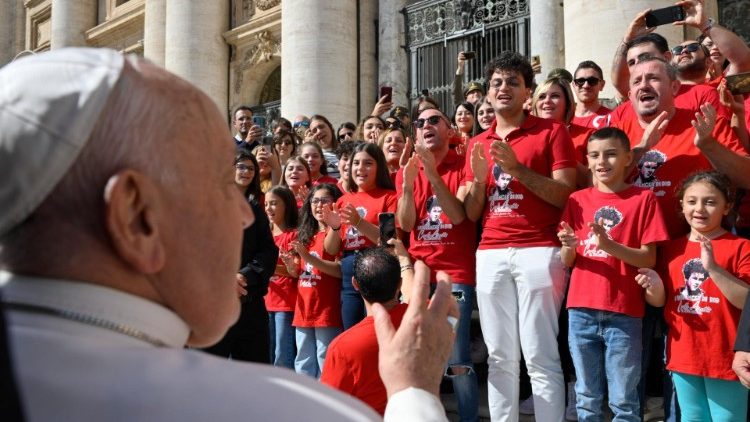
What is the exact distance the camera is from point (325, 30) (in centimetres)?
1281

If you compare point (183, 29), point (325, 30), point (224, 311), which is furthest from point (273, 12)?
point (224, 311)

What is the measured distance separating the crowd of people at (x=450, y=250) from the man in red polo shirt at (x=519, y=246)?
0.01 metres

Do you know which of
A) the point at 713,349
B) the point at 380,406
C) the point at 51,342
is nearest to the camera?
the point at 51,342

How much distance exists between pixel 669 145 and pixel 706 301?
995mm

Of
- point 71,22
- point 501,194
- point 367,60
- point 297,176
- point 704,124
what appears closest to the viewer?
point 704,124

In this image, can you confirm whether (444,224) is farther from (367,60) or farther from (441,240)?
(367,60)

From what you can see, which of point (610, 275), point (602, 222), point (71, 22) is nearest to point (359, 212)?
point (602, 222)

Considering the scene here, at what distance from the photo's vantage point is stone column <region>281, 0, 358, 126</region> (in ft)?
42.0

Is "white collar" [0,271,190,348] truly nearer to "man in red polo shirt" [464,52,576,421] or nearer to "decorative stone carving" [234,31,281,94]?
"man in red polo shirt" [464,52,576,421]

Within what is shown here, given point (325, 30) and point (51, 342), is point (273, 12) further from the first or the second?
point (51, 342)

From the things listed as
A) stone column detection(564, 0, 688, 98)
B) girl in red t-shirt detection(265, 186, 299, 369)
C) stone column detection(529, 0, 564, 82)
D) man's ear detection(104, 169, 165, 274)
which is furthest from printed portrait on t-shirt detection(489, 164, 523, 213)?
stone column detection(529, 0, 564, 82)

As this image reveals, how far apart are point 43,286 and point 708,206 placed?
371cm

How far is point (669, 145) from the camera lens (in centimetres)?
439

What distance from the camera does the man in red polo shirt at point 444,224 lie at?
4.48 meters
